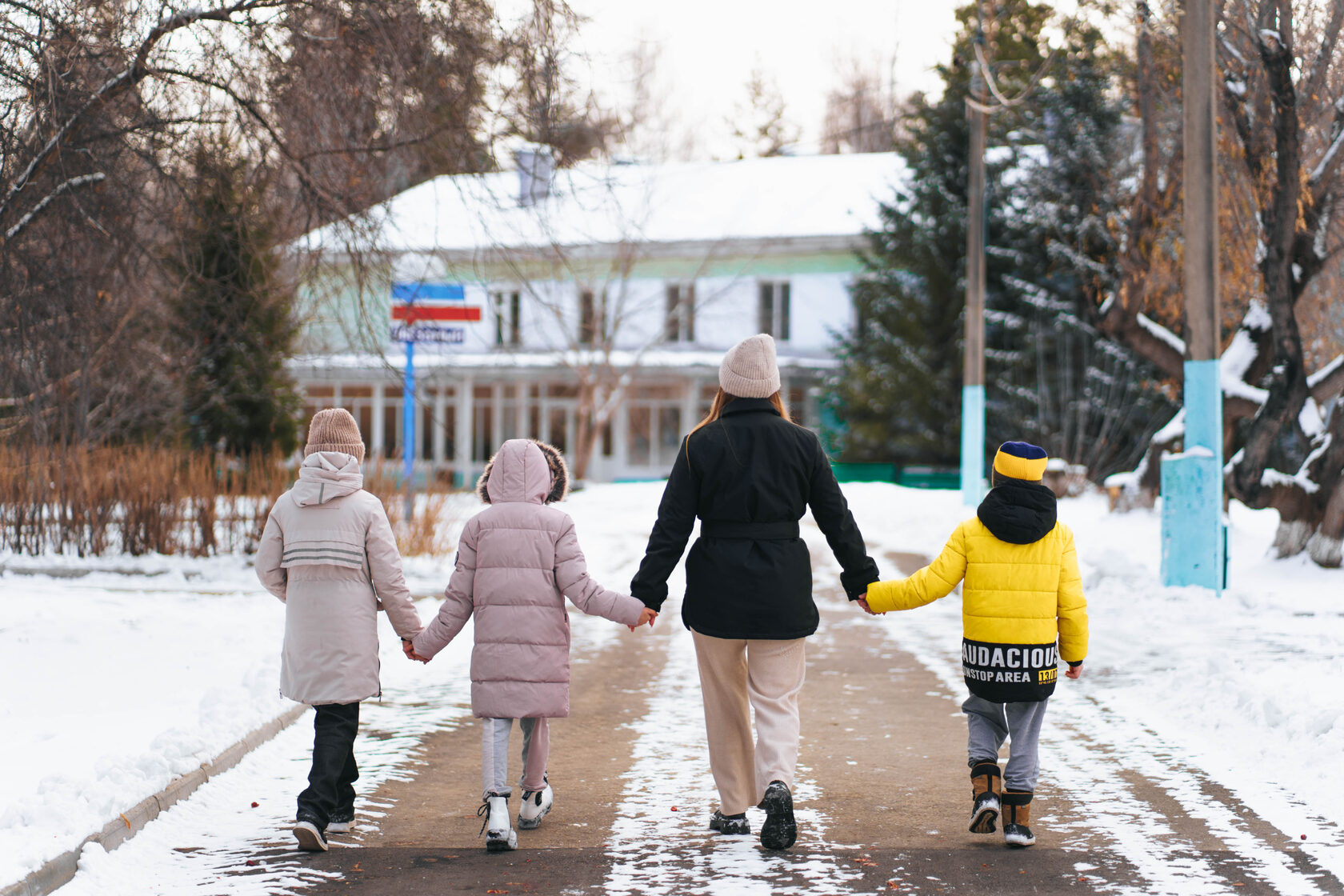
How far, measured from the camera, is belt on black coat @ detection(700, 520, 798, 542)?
5359mm

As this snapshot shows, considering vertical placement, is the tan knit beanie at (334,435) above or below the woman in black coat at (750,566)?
above

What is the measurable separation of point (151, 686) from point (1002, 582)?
215 inches

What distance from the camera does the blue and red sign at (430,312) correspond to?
11.3 meters

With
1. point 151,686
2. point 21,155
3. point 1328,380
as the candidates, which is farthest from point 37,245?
point 1328,380

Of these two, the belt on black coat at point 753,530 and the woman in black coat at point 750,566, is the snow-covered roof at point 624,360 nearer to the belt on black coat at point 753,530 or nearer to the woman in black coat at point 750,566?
the woman in black coat at point 750,566

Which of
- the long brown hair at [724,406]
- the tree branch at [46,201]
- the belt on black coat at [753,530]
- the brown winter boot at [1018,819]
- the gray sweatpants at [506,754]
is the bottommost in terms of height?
the brown winter boot at [1018,819]

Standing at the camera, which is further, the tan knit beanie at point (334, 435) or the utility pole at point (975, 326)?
the utility pole at point (975, 326)

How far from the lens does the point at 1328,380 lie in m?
15.2

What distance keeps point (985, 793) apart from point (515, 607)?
6.76ft

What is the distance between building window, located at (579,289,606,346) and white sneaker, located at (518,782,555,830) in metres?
27.1

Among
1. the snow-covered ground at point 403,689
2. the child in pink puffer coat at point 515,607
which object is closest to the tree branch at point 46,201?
the snow-covered ground at point 403,689

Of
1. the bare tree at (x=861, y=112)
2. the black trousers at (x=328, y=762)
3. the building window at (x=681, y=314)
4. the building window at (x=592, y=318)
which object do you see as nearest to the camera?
the black trousers at (x=328, y=762)

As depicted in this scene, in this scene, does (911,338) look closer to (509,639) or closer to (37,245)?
(37,245)

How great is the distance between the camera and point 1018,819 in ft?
17.3
